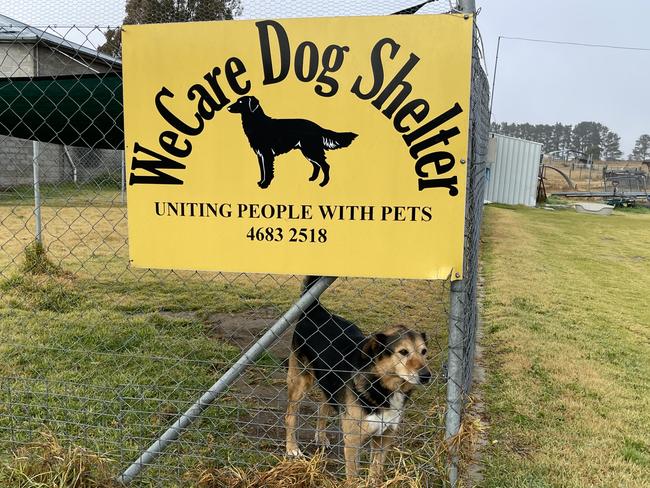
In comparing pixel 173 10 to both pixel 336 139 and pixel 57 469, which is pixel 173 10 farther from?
pixel 57 469

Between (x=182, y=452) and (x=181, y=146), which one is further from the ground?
(x=181, y=146)

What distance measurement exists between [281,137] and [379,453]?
5.26 ft

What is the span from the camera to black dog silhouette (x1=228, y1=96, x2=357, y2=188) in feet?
7.08

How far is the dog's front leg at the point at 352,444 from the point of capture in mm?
2570

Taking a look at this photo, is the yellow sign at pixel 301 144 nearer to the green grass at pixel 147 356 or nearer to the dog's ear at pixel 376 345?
the dog's ear at pixel 376 345

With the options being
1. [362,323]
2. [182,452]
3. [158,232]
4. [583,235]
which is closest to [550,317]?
[362,323]

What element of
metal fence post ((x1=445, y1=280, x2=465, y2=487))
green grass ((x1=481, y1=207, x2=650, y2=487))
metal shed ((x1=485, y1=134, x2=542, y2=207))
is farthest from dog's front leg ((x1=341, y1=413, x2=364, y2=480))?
metal shed ((x1=485, y1=134, x2=542, y2=207))

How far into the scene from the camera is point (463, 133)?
2070 millimetres

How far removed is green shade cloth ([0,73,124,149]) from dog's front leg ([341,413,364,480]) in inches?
72.9

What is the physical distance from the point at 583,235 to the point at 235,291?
10.7 meters

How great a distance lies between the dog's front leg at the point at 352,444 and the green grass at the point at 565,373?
72 cm

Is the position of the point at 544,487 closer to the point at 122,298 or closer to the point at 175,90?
the point at 175,90

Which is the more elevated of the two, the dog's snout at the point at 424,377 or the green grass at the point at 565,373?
the dog's snout at the point at 424,377

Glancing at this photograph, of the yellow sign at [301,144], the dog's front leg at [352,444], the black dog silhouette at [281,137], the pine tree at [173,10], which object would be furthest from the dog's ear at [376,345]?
the pine tree at [173,10]
